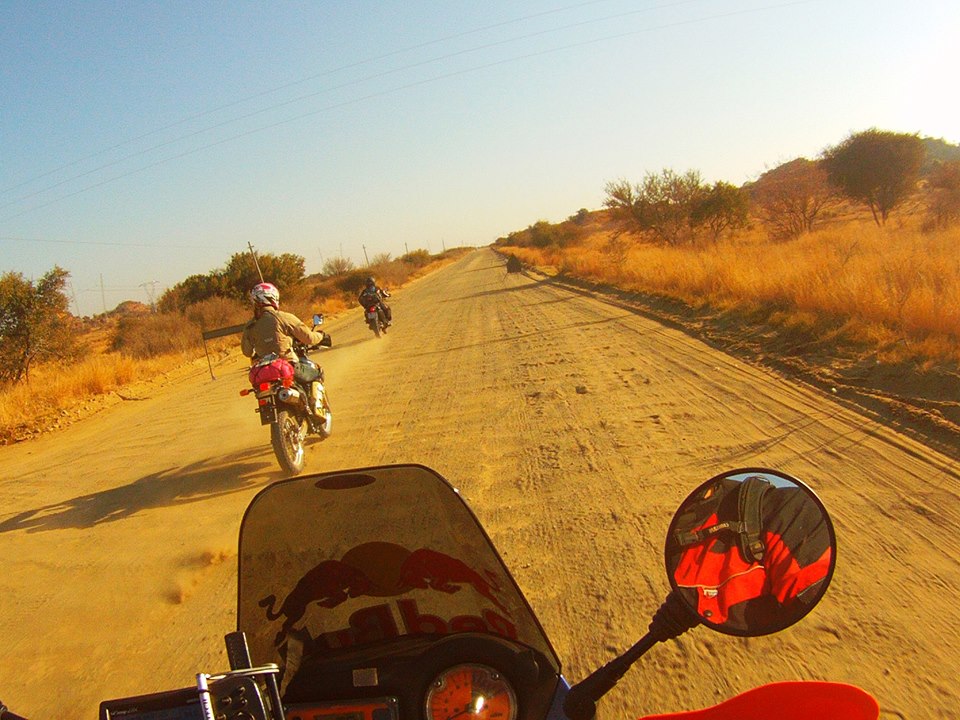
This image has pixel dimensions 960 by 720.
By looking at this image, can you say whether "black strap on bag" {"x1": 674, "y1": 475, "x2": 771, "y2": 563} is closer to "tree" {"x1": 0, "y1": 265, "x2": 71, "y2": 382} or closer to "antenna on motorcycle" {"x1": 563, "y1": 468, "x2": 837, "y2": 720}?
"antenna on motorcycle" {"x1": 563, "y1": 468, "x2": 837, "y2": 720}

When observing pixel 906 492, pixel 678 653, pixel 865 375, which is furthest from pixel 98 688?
pixel 865 375

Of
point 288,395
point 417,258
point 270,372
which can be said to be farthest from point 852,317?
point 417,258

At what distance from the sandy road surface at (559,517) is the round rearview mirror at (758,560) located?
4.01ft

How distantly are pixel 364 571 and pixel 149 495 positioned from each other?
17.6 ft

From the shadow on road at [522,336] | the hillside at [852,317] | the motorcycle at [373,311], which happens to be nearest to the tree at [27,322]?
the motorcycle at [373,311]

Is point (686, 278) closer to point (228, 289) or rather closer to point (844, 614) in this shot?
point (844, 614)

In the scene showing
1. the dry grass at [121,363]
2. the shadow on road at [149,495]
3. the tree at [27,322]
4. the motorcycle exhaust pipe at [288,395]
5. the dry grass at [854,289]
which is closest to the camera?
the shadow on road at [149,495]

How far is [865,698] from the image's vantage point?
1.41 m

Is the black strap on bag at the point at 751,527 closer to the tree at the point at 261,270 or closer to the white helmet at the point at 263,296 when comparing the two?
the white helmet at the point at 263,296

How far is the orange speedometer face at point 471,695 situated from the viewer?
1527 mm

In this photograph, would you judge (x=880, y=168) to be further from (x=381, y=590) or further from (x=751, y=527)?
(x=381, y=590)

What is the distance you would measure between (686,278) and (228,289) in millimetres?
25217

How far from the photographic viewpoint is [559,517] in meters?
4.39

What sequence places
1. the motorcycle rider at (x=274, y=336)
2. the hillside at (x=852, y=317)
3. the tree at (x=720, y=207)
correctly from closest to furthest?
the hillside at (x=852, y=317) → the motorcycle rider at (x=274, y=336) → the tree at (x=720, y=207)
